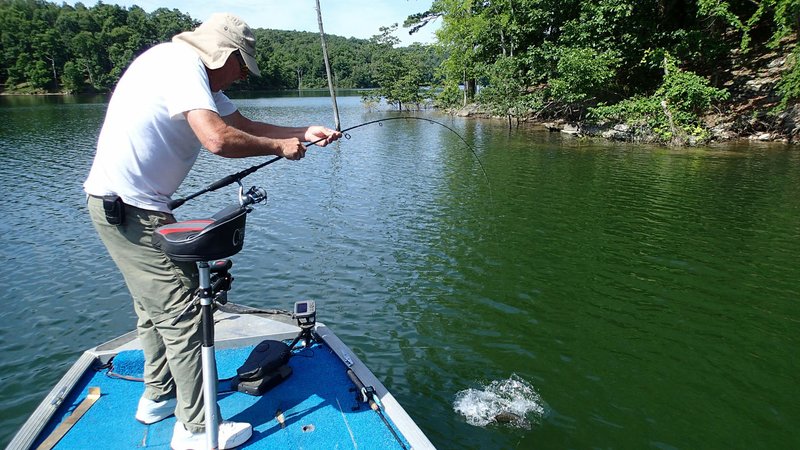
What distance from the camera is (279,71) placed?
136 metres

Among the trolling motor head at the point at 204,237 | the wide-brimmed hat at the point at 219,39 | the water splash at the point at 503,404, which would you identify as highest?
the wide-brimmed hat at the point at 219,39

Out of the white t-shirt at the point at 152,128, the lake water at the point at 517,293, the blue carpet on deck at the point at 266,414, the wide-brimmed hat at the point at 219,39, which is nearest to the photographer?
the white t-shirt at the point at 152,128

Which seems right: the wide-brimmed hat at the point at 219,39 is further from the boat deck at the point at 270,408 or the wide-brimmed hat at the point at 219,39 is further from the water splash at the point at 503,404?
the water splash at the point at 503,404

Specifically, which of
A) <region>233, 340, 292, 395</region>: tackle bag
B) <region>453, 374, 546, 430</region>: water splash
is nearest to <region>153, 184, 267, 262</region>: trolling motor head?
<region>233, 340, 292, 395</region>: tackle bag

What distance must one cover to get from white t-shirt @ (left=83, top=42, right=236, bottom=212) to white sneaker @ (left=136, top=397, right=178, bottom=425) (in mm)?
1594

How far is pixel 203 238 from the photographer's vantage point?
9.37 feet

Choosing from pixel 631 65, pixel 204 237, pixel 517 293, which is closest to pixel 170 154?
pixel 204 237

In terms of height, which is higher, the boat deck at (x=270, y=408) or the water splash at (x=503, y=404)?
the boat deck at (x=270, y=408)

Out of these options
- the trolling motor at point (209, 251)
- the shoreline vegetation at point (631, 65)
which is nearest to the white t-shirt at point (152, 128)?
the trolling motor at point (209, 251)

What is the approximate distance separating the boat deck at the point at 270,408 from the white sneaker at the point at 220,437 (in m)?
0.09

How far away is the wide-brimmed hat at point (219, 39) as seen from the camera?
119 inches

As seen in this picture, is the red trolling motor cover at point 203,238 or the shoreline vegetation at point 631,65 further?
the shoreline vegetation at point 631,65

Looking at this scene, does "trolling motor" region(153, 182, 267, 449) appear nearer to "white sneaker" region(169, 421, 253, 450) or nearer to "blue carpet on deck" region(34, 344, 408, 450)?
"white sneaker" region(169, 421, 253, 450)

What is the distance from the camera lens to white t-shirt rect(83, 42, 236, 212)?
283cm
